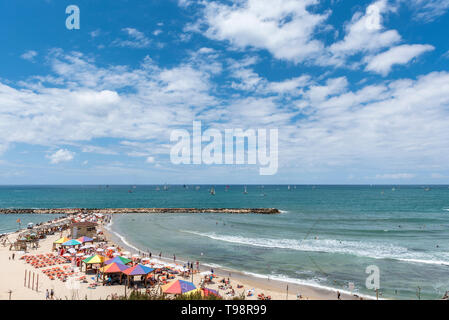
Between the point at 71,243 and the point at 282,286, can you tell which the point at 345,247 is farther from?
the point at 71,243

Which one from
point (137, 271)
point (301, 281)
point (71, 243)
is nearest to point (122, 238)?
point (71, 243)

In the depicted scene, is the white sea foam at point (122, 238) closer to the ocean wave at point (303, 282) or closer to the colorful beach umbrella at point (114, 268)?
the colorful beach umbrella at point (114, 268)

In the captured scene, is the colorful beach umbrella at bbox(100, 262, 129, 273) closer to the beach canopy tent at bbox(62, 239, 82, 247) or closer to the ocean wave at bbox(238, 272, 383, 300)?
the ocean wave at bbox(238, 272, 383, 300)

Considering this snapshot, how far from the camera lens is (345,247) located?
3509 cm

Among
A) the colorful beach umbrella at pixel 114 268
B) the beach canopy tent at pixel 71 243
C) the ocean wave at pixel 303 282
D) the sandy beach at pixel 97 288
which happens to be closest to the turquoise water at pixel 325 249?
the ocean wave at pixel 303 282

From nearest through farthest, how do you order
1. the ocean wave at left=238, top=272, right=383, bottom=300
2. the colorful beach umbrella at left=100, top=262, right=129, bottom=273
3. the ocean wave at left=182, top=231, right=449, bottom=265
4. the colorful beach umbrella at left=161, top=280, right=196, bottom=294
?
the colorful beach umbrella at left=161, top=280, right=196, bottom=294 < the ocean wave at left=238, top=272, right=383, bottom=300 < the colorful beach umbrella at left=100, top=262, right=129, bottom=273 < the ocean wave at left=182, top=231, right=449, bottom=265

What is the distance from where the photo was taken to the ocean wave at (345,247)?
99.3 ft

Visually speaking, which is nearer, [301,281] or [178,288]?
[178,288]

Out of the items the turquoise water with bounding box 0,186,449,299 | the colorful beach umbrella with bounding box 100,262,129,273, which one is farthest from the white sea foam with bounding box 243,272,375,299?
the colorful beach umbrella with bounding box 100,262,129,273

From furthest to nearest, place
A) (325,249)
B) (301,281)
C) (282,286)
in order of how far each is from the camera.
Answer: (325,249), (301,281), (282,286)

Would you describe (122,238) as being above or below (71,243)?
below

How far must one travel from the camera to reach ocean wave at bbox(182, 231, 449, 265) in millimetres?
30281

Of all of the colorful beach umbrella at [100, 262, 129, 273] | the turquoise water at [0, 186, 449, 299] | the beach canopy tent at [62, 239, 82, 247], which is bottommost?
the turquoise water at [0, 186, 449, 299]
